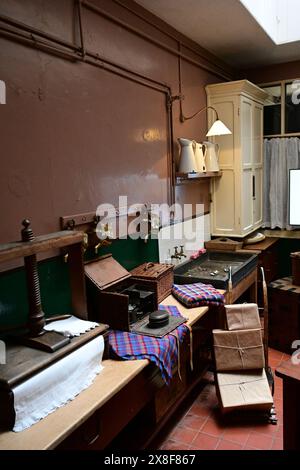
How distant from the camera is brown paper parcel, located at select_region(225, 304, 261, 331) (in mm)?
2684

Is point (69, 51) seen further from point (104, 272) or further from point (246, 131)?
point (246, 131)

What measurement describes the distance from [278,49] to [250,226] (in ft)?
6.00

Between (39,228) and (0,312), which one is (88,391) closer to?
(0,312)

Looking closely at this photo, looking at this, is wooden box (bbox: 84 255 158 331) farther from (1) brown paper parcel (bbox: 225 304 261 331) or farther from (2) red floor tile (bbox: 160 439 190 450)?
(2) red floor tile (bbox: 160 439 190 450)

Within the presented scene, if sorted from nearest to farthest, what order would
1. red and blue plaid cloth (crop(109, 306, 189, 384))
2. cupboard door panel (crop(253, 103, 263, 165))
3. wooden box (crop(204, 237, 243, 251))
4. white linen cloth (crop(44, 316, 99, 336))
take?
white linen cloth (crop(44, 316, 99, 336)), red and blue plaid cloth (crop(109, 306, 189, 384)), wooden box (crop(204, 237, 243, 251)), cupboard door panel (crop(253, 103, 263, 165))

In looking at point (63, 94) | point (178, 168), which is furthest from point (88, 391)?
point (178, 168)

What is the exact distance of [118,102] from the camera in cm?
249

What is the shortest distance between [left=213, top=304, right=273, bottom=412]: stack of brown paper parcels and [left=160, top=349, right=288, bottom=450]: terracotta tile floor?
19 cm

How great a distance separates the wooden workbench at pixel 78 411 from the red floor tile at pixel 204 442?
2.27ft

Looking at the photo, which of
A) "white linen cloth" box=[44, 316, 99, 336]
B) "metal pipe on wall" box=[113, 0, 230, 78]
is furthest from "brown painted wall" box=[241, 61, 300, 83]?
"white linen cloth" box=[44, 316, 99, 336]

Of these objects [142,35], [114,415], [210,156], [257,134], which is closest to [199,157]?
[210,156]

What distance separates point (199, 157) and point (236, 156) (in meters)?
0.62

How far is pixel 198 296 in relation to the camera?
2561 millimetres

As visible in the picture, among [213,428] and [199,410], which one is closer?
[213,428]
